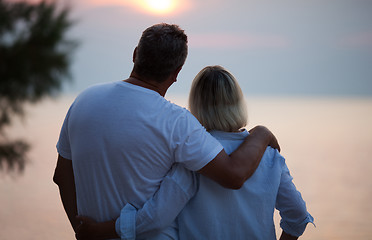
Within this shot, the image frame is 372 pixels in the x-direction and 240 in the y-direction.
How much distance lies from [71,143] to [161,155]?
1.15 ft

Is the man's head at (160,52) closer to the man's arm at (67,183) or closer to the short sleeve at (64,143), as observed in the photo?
the short sleeve at (64,143)

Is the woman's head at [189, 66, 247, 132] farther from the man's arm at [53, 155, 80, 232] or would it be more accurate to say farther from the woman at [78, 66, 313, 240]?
the man's arm at [53, 155, 80, 232]

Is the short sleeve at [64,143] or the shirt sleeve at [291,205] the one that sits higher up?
the short sleeve at [64,143]

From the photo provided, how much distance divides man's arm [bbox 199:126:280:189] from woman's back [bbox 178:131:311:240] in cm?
7

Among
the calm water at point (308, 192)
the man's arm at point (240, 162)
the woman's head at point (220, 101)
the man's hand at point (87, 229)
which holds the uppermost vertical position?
the woman's head at point (220, 101)

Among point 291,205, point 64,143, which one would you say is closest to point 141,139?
point 64,143

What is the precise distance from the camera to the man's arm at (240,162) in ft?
4.58

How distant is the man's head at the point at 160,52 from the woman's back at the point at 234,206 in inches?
14.4

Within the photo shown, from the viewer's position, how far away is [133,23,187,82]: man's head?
4.63 feet

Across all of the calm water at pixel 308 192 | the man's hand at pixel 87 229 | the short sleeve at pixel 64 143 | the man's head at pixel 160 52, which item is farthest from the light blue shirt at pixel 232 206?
the calm water at pixel 308 192

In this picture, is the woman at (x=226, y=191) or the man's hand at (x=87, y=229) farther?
the woman at (x=226, y=191)

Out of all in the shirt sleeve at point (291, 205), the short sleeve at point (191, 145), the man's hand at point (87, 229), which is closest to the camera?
the short sleeve at point (191, 145)

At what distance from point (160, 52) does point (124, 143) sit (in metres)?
0.34

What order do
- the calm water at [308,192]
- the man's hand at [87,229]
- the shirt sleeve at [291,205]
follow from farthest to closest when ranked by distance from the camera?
the calm water at [308,192] → the shirt sleeve at [291,205] → the man's hand at [87,229]
